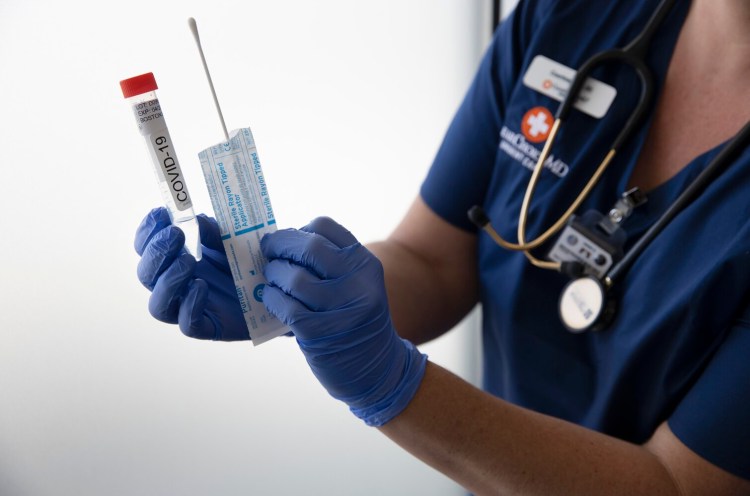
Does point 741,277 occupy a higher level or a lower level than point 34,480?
higher

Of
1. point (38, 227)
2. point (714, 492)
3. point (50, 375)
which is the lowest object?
point (714, 492)

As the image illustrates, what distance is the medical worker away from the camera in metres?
0.60

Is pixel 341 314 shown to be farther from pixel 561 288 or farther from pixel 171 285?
pixel 561 288

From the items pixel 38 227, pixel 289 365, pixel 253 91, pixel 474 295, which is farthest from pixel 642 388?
pixel 38 227

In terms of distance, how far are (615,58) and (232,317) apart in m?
0.61

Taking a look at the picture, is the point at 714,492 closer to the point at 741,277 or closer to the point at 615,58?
the point at 741,277

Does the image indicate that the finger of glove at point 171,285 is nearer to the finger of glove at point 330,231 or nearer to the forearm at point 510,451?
the finger of glove at point 330,231

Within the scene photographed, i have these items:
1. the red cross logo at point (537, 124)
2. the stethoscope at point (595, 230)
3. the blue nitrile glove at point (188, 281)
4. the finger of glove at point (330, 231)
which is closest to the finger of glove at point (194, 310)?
the blue nitrile glove at point (188, 281)

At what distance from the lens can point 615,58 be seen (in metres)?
0.76

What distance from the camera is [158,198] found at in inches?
31.0

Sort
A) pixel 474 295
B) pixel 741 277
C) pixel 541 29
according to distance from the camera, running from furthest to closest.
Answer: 1. pixel 474 295
2. pixel 541 29
3. pixel 741 277

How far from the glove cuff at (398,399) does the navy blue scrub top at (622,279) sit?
10.0 inches

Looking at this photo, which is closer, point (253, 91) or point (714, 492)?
point (714, 492)

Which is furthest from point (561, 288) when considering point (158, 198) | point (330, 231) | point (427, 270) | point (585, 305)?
point (158, 198)
